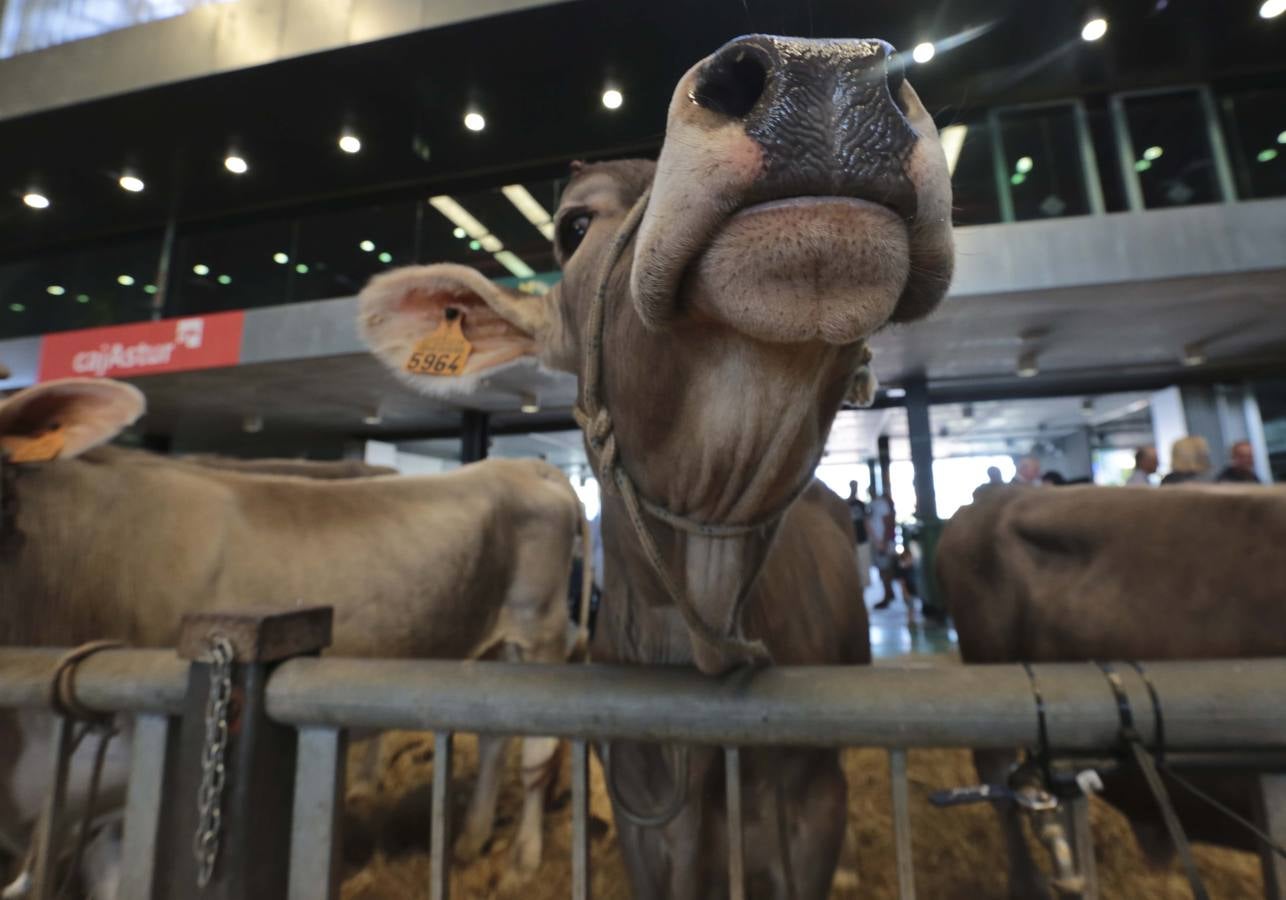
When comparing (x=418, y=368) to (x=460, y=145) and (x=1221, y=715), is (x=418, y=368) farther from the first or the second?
(x=460, y=145)

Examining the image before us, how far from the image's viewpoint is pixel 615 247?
1.06 metres

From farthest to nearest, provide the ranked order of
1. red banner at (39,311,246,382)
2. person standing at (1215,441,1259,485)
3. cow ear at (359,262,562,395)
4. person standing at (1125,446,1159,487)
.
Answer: red banner at (39,311,246,382) < person standing at (1125,446,1159,487) < person standing at (1215,441,1259,485) < cow ear at (359,262,562,395)

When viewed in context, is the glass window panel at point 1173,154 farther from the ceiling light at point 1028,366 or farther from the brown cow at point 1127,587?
the brown cow at point 1127,587

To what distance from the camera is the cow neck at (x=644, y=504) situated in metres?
1.03

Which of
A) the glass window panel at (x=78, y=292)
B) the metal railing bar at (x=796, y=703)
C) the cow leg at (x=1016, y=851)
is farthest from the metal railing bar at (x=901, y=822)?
the glass window panel at (x=78, y=292)

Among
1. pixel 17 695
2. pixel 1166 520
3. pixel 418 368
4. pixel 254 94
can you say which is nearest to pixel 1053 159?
pixel 1166 520

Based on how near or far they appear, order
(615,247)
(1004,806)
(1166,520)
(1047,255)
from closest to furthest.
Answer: (615,247) < (1166,520) < (1004,806) < (1047,255)

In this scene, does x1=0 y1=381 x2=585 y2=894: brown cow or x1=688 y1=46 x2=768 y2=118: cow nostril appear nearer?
x1=688 y1=46 x2=768 y2=118: cow nostril

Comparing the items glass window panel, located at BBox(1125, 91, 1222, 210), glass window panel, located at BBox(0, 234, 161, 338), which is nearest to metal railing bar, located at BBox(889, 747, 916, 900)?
glass window panel, located at BBox(1125, 91, 1222, 210)

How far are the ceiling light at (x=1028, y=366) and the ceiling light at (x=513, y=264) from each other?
7920mm

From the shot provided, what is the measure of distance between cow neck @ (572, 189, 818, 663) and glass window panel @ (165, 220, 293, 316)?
1130 centimetres

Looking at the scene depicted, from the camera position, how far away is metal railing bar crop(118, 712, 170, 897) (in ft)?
3.31

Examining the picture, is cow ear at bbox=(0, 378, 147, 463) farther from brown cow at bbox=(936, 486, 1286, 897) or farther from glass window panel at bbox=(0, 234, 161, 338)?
glass window panel at bbox=(0, 234, 161, 338)

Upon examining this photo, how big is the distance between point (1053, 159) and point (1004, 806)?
8.79 metres
